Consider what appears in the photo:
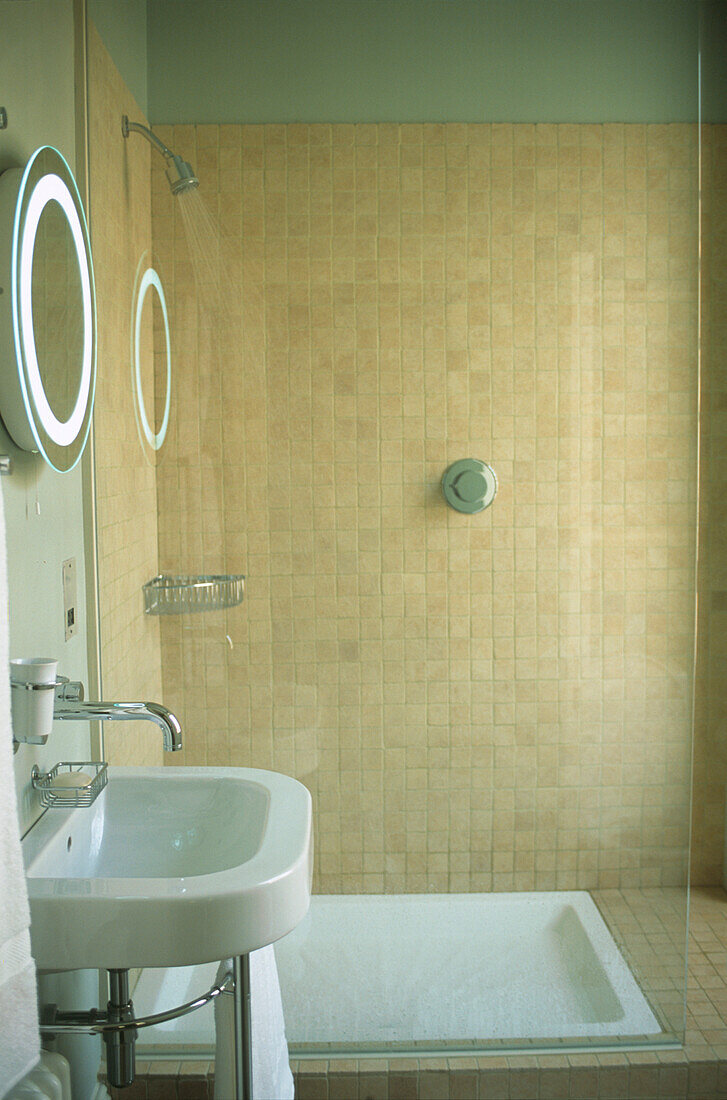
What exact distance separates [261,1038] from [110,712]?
58cm

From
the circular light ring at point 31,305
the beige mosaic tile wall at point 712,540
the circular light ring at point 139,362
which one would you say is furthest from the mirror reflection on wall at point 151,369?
the beige mosaic tile wall at point 712,540

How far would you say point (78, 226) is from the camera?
1495 millimetres

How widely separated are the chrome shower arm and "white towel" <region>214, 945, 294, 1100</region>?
4.43 feet

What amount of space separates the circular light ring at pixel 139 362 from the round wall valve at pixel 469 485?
0.53 metres

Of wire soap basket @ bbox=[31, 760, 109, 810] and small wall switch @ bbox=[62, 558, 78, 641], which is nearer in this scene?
wire soap basket @ bbox=[31, 760, 109, 810]

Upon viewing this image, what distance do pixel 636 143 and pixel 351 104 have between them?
1.74 feet

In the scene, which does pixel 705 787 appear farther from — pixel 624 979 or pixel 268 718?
pixel 268 718

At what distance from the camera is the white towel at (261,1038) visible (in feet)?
4.47

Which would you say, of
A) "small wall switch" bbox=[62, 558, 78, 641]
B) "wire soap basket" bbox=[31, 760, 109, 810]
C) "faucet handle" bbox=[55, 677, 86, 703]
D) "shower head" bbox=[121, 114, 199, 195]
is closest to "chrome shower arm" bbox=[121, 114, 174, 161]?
"shower head" bbox=[121, 114, 199, 195]

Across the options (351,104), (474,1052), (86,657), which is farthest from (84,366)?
(474,1052)

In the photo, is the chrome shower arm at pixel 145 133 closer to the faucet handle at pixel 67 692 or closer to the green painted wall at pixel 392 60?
the green painted wall at pixel 392 60

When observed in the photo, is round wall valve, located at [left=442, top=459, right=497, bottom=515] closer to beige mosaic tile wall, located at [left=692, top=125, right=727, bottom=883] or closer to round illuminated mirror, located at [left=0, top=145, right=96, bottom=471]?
beige mosaic tile wall, located at [left=692, top=125, right=727, bottom=883]

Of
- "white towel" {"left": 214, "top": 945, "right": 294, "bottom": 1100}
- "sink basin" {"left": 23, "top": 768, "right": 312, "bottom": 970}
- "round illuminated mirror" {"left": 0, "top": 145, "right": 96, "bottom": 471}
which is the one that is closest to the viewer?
"sink basin" {"left": 23, "top": 768, "right": 312, "bottom": 970}

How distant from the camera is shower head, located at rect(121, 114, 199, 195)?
64.4 inches
